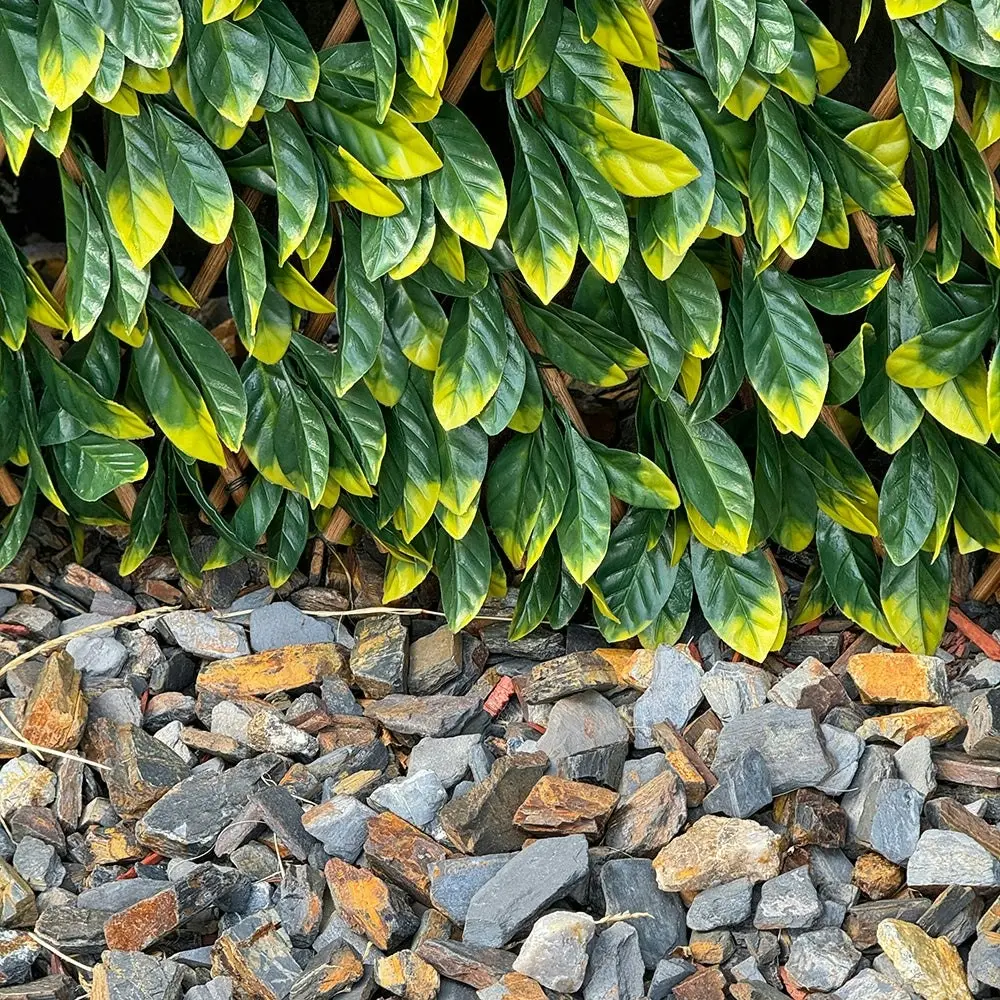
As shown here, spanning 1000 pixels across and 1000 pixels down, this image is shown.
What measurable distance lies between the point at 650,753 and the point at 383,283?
580 mm

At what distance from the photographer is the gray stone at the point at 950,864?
1.22 m

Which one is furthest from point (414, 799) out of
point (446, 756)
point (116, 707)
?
point (116, 707)

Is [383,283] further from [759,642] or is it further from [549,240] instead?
[759,642]

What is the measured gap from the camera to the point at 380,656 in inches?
61.5

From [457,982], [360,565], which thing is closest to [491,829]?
[457,982]

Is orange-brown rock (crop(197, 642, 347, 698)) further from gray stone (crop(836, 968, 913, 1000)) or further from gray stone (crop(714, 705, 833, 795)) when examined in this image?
gray stone (crop(836, 968, 913, 1000))

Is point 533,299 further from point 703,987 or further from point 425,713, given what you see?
point 703,987

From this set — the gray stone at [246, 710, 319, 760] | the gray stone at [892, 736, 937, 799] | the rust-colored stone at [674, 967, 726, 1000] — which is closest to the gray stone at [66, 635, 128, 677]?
the gray stone at [246, 710, 319, 760]

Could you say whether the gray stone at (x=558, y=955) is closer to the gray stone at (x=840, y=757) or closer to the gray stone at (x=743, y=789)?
the gray stone at (x=743, y=789)

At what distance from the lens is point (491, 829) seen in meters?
1.31

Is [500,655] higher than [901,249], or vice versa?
[901,249]

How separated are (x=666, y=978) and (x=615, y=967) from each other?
0.05 meters

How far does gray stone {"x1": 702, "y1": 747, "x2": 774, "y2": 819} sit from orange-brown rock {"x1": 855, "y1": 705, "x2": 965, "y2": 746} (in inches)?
5.3

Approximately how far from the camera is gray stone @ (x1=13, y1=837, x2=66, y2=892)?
1336mm
